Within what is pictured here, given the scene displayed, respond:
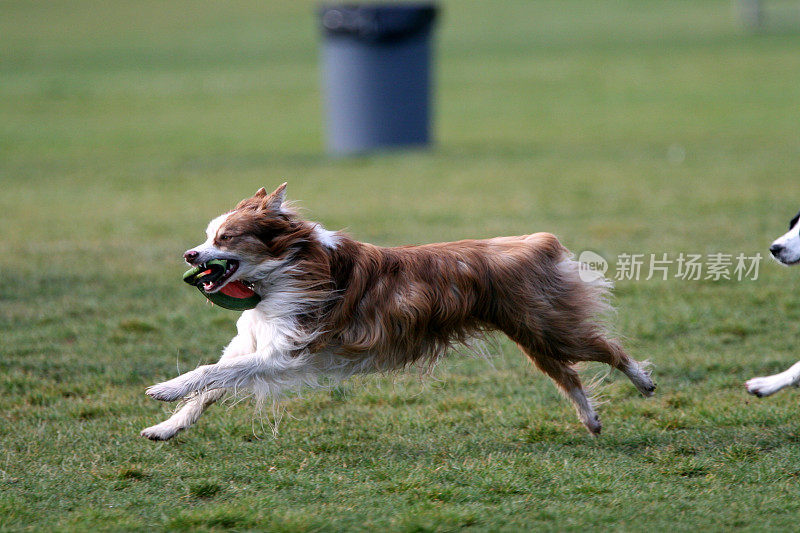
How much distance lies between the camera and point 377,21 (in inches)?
682

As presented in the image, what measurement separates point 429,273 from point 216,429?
5.41 feet

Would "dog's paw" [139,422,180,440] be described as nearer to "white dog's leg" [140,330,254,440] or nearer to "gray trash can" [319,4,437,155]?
"white dog's leg" [140,330,254,440]

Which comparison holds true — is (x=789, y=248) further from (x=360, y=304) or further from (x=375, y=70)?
(x=375, y=70)

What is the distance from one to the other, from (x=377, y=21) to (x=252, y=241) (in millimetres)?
12820

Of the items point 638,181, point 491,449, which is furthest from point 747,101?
point 491,449

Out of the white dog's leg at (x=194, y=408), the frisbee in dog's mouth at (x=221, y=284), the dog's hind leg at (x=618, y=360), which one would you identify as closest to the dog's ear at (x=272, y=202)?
the frisbee in dog's mouth at (x=221, y=284)

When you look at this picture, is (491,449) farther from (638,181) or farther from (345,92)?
(345,92)

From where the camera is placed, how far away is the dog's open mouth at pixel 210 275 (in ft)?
16.8

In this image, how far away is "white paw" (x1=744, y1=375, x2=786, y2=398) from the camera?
5924mm

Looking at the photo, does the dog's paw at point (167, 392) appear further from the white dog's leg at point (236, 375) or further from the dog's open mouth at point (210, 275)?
the dog's open mouth at point (210, 275)

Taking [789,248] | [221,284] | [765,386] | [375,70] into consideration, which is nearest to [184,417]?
[221,284]

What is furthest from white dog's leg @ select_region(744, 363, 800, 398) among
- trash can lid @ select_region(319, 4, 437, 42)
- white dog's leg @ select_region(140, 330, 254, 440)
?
trash can lid @ select_region(319, 4, 437, 42)

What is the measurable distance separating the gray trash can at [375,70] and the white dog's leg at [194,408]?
41.6ft

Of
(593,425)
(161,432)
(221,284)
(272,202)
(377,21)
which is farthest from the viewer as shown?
(377,21)
